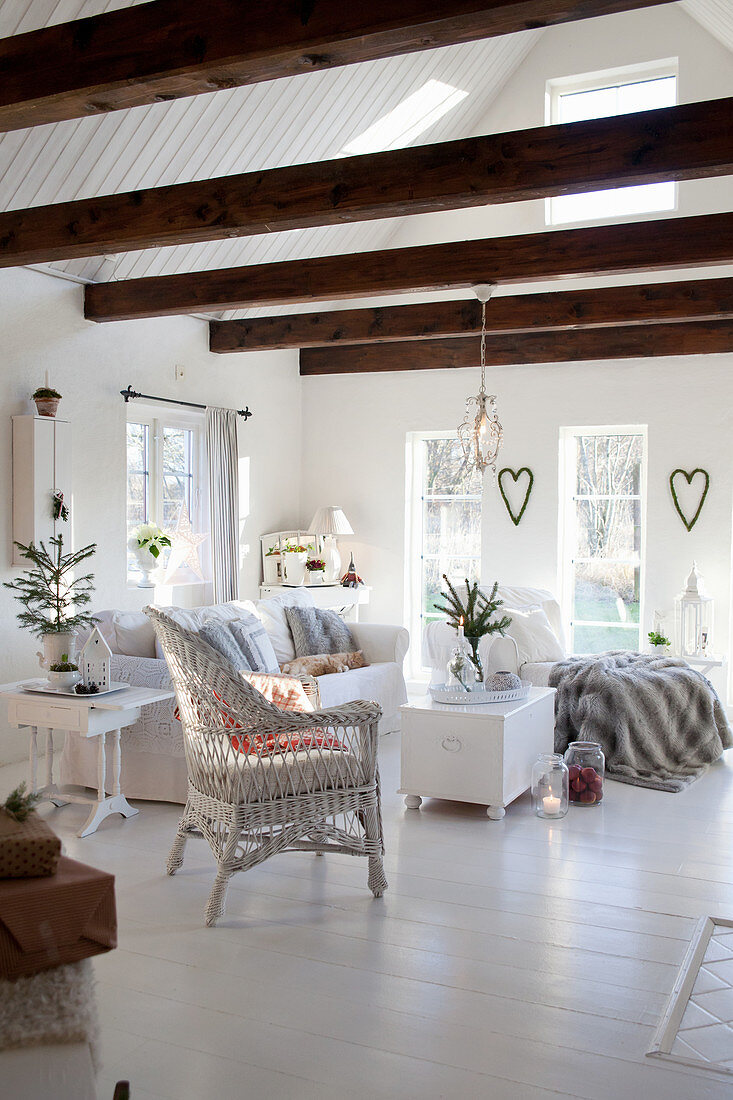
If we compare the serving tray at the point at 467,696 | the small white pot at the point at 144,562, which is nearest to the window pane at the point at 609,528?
the serving tray at the point at 467,696

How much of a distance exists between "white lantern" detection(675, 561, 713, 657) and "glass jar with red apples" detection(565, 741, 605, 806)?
245 cm

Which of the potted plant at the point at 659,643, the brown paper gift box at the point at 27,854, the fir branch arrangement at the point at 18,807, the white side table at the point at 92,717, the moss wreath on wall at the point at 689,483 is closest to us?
Result: the brown paper gift box at the point at 27,854

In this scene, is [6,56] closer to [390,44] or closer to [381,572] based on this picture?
[390,44]

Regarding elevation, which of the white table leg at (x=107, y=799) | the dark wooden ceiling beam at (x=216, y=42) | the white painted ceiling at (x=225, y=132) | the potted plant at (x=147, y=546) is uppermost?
the white painted ceiling at (x=225, y=132)

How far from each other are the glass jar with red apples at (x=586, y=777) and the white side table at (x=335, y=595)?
126 inches

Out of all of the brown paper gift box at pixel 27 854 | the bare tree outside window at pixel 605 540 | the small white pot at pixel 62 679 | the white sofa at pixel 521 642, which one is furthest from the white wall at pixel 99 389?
the brown paper gift box at pixel 27 854

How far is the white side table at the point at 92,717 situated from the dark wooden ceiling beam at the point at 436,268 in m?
2.41

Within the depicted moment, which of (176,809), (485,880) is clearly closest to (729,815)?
(485,880)

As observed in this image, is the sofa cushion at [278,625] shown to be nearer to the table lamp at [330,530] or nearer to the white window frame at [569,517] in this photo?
the table lamp at [330,530]

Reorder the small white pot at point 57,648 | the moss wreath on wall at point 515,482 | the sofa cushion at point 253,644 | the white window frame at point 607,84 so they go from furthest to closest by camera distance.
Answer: the moss wreath on wall at point 515,482 < the white window frame at point 607,84 < the sofa cushion at point 253,644 < the small white pot at point 57,648

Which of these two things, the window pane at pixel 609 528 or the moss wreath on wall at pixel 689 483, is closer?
the moss wreath on wall at pixel 689 483

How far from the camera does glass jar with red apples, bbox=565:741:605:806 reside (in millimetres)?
4652

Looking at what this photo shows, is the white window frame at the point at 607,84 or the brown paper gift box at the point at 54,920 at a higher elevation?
the white window frame at the point at 607,84

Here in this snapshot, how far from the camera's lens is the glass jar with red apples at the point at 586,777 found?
183 inches
